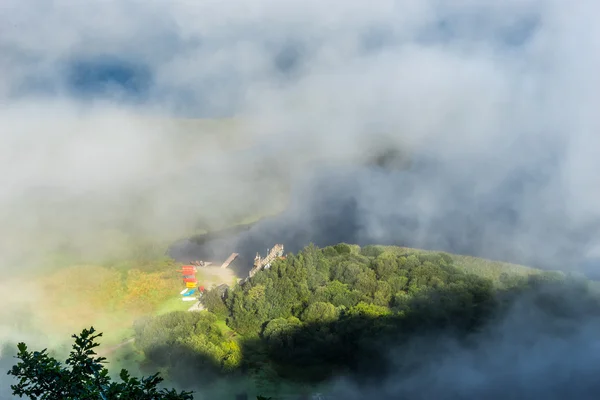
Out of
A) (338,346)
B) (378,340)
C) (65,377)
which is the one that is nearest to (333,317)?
(338,346)

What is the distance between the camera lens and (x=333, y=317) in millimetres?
10070

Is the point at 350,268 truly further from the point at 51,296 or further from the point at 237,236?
the point at 51,296

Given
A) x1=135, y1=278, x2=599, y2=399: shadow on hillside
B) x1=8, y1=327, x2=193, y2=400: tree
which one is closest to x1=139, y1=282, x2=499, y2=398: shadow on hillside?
x1=135, y1=278, x2=599, y2=399: shadow on hillside

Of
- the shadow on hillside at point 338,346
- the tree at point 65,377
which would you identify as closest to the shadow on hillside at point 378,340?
the shadow on hillside at point 338,346

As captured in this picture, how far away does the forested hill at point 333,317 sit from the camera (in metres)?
9.00

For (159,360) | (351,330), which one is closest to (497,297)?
(351,330)

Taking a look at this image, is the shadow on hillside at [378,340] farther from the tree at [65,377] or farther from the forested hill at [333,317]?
the tree at [65,377]

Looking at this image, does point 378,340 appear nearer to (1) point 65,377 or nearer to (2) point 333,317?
(2) point 333,317

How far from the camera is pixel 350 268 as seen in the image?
1202 cm

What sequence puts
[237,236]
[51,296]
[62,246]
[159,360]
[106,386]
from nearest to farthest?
[106,386]
[159,360]
[51,296]
[62,246]
[237,236]

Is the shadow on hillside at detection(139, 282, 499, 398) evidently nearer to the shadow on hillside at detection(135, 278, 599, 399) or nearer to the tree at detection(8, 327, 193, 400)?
the shadow on hillside at detection(135, 278, 599, 399)

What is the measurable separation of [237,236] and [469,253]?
7.19m

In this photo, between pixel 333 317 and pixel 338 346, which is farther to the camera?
pixel 333 317

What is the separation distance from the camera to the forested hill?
900 centimetres
